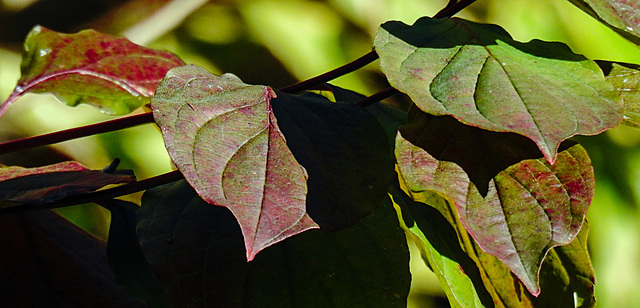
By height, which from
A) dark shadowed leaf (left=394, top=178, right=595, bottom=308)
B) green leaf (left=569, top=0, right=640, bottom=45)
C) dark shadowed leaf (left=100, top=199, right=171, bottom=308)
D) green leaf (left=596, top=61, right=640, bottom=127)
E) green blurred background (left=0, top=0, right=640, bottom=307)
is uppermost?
green leaf (left=569, top=0, right=640, bottom=45)

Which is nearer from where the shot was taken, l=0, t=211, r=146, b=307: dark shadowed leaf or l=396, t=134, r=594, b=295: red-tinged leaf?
l=396, t=134, r=594, b=295: red-tinged leaf

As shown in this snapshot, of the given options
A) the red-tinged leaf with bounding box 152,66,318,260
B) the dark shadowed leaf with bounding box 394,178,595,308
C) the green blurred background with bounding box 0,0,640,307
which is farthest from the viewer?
the green blurred background with bounding box 0,0,640,307

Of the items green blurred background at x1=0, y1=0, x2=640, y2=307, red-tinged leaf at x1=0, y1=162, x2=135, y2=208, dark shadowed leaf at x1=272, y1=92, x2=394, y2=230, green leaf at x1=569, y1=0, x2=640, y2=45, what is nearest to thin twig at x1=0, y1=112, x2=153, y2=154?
red-tinged leaf at x1=0, y1=162, x2=135, y2=208

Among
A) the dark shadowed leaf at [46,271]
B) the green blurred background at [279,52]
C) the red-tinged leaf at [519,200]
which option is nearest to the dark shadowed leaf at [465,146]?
the red-tinged leaf at [519,200]

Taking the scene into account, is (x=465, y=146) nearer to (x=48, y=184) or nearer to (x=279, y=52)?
(x=48, y=184)

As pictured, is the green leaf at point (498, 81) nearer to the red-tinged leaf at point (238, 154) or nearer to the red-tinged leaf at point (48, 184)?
the red-tinged leaf at point (238, 154)

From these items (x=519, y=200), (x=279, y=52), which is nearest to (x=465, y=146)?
(x=519, y=200)

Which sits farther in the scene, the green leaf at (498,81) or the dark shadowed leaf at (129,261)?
the dark shadowed leaf at (129,261)

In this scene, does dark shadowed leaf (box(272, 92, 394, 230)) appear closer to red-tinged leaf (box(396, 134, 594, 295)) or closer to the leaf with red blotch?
red-tinged leaf (box(396, 134, 594, 295))

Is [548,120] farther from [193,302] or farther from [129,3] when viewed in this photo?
[129,3]
